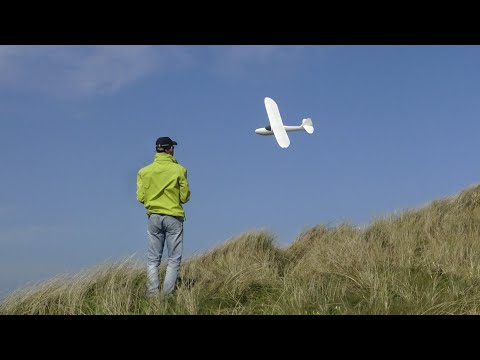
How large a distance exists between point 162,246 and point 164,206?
75 centimetres

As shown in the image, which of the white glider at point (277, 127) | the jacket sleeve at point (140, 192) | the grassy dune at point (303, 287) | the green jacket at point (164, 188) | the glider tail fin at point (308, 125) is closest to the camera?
the grassy dune at point (303, 287)

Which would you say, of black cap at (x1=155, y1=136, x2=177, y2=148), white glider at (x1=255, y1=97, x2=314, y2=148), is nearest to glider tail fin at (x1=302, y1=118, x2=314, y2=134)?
white glider at (x1=255, y1=97, x2=314, y2=148)

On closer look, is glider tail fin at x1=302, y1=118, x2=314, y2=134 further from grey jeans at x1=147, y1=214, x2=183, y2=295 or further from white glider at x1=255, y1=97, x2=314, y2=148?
grey jeans at x1=147, y1=214, x2=183, y2=295

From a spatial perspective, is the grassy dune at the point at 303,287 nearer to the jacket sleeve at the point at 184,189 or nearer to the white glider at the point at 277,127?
the jacket sleeve at the point at 184,189

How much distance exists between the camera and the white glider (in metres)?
25.0

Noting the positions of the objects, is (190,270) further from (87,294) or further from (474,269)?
(474,269)

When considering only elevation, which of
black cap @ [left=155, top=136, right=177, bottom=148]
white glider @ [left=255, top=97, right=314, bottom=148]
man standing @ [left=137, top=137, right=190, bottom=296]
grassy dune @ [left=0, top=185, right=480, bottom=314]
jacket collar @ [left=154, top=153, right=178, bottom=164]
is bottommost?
grassy dune @ [left=0, top=185, right=480, bottom=314]

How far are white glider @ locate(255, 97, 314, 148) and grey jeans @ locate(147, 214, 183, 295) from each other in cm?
1611

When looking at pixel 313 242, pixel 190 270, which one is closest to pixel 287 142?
pixel 313 242

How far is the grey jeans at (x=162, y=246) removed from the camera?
7969 millimetres

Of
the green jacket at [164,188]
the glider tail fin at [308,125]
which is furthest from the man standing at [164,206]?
the glider tail fin at [308,125]
